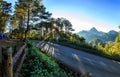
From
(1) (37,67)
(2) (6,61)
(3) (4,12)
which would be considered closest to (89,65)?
(1) (37,67)

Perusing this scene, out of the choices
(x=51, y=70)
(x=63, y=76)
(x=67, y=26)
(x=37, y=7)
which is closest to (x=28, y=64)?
(x=51, y=70)

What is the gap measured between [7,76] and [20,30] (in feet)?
167

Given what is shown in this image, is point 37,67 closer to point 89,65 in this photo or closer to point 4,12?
point 89,65

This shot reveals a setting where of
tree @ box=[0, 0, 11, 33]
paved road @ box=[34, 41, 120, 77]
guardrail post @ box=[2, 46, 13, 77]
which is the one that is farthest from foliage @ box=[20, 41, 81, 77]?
tree @ box=[0, 0, 11, 33]

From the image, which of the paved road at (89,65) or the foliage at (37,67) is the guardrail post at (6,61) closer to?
the foliage at (37,67)

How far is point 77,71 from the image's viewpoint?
1110 cm

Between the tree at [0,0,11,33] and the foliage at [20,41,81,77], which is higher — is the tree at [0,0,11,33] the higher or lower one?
the higher one

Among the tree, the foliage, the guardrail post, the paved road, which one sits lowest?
the paved road

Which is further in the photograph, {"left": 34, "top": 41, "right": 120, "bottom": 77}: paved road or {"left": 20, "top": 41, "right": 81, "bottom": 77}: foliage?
{"left": 34, "top": 41, "right": 120, "bottom": 77}: paved road

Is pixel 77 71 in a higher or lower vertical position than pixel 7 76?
lower

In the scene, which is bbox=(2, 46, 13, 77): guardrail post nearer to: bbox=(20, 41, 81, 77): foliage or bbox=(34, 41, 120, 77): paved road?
bbox=(20, 41, 81, 77): foliage

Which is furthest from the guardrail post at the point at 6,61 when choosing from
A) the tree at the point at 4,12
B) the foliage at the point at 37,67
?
the tree at the point at 4,12

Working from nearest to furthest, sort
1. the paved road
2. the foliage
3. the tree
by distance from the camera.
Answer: the foliage → the paved road → the tree

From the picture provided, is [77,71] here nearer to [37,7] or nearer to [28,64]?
[28,64]
